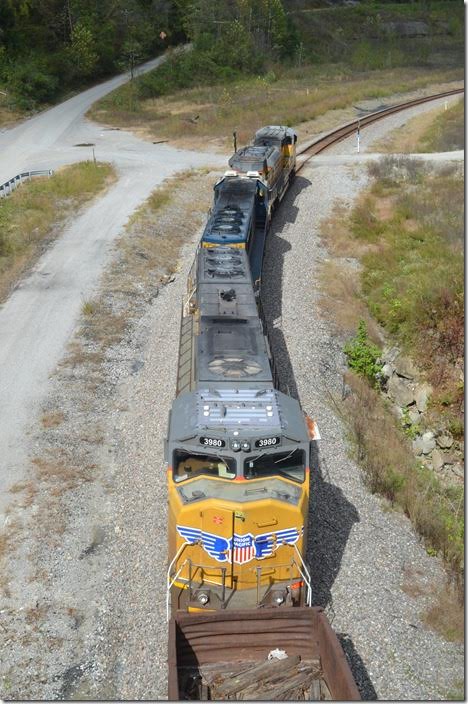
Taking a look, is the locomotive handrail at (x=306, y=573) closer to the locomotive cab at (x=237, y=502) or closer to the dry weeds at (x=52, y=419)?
the locomotive cab at (x=237, y=502)

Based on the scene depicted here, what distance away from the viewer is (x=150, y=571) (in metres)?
13.0

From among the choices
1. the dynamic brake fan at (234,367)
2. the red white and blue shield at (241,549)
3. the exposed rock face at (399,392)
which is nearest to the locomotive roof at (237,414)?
the dynamic brake fan at (234,367)

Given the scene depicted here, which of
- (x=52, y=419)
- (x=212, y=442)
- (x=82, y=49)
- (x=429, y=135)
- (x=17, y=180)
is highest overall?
(x=82, y=49)

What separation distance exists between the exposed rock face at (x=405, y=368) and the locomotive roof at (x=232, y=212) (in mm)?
6206

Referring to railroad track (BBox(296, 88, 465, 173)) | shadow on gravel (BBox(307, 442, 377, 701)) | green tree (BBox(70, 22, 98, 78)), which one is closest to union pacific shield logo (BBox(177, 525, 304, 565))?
shadow on gravel (BBox(307, 442, 377, 701))

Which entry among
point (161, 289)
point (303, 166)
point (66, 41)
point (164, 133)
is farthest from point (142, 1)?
point (161, 289)

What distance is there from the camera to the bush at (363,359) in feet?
71.3

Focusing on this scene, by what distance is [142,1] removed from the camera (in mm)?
80000

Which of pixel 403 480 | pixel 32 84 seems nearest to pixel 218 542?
pixel 403 480

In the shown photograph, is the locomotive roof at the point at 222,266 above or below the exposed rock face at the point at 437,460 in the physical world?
above

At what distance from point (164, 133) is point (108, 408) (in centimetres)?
3426

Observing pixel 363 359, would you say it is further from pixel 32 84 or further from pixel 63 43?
pixel 63 43

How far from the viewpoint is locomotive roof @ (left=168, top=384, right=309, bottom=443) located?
10.7 m

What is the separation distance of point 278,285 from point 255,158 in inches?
263
